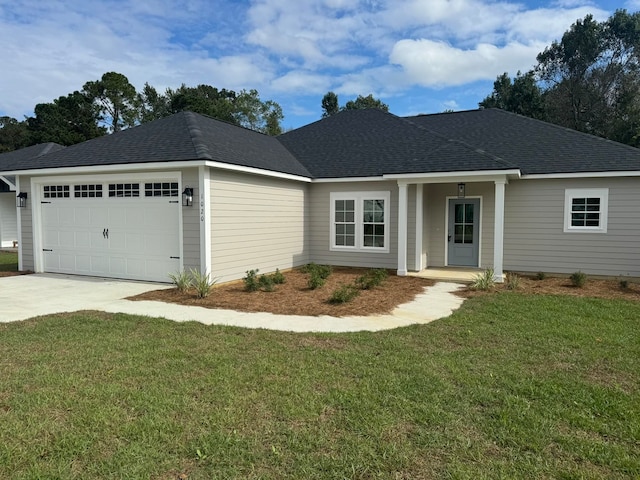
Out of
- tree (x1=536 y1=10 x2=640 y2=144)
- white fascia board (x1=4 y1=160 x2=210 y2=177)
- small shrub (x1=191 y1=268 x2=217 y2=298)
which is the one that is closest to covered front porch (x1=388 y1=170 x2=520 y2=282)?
small shrub (x1=191 y1=268 x2=217 y2=298)

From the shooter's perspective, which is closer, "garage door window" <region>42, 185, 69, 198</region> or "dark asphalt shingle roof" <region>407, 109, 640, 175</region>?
"dark asphalt shingle roof" <region>407, 109, 640, 175</region>

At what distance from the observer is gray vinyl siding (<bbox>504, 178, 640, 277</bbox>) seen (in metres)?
10.8

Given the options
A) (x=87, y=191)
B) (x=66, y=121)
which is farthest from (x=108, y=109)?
(x=87, y=191)

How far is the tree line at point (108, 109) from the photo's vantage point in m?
32.9

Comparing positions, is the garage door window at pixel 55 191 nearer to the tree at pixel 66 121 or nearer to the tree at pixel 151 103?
the tree at pixel 66 121

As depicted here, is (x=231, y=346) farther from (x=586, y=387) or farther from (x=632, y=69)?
(x=632, y=69)

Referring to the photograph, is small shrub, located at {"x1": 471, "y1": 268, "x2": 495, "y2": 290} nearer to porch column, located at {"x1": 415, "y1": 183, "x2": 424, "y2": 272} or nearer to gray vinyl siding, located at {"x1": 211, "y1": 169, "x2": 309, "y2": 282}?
porch column, located at {"x1": 415, "y1": 183, "x2": 424, "y2": 272}

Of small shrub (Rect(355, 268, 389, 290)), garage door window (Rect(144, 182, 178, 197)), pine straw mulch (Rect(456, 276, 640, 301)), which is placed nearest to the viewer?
pine straw mulch (Rect(456, 276, 640, 301))

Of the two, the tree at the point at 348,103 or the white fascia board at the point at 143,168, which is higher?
the tree at the point at 348,103

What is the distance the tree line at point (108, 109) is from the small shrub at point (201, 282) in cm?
2355

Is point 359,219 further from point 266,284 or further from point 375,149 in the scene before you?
point 266,284

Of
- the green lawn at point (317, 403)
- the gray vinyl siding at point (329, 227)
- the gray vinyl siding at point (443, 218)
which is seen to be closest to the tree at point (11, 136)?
the gray vinyl siding at point (329, 227)

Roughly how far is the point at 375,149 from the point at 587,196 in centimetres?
601

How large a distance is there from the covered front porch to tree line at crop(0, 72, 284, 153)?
74.8 feet
